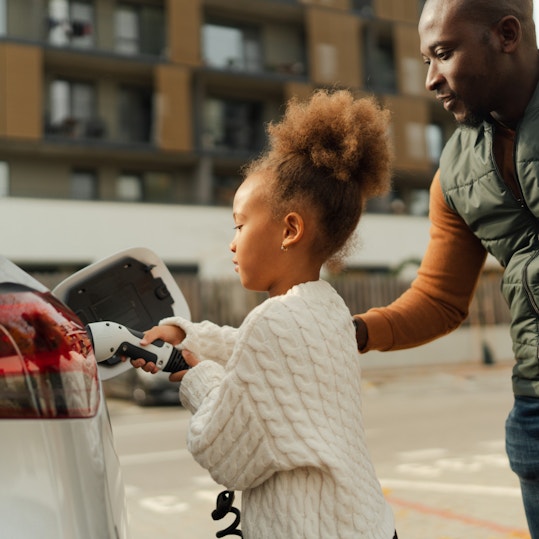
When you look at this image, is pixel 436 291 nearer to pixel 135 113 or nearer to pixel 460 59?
pixel 460 59

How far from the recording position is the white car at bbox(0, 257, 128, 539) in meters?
1.19

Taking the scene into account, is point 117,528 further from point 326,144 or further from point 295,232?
point 326,144

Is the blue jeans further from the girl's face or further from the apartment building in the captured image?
the apartment building

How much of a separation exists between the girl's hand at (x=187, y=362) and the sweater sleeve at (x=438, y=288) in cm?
53

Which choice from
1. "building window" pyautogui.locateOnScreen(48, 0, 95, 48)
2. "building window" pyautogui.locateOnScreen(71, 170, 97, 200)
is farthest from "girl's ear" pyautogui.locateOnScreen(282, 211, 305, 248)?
"building window" pyautogui.locateOnScreen(71, 170, 97, 200)

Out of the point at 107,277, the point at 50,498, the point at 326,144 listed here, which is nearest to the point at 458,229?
the point at 326,144

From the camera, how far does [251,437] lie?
4.84ft

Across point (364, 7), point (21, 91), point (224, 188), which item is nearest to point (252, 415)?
point (21, 91)

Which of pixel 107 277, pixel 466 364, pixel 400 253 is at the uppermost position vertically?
pixel 107 277

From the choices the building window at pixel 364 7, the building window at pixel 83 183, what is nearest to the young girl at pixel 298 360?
the building window at pixel 83 183

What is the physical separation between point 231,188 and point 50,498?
22.9 m

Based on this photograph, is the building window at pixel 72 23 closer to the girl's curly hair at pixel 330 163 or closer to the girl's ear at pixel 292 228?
the girl's curly hair at pixel 330 163

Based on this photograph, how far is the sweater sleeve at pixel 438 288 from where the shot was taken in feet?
7.18

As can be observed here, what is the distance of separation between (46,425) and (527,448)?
1222mm
